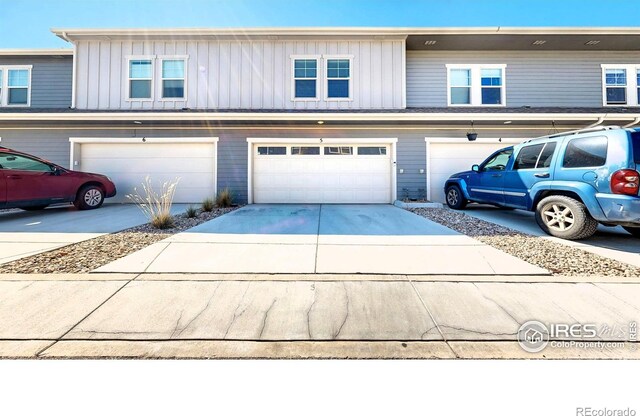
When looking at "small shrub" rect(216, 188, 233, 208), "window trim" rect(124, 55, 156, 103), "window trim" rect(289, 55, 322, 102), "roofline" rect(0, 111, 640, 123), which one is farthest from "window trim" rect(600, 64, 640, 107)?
"window trim" rect(124, 55, 156, 103)

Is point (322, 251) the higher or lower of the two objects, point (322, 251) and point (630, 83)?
the lower

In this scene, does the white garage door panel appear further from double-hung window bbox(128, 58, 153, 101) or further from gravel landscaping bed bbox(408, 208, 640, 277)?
double-hung window bbox(128, 58, 153, 101)

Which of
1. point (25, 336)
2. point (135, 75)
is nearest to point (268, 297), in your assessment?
point (25, 336)

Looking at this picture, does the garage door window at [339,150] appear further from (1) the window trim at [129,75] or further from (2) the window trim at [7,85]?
(2) the window trim at [7,85]

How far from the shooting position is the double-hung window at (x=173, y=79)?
382 inches

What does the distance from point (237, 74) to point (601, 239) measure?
10834 mm

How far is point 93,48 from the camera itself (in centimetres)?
973

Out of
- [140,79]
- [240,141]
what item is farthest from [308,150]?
[140,79]

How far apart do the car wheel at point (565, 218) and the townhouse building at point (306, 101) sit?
4338 mm

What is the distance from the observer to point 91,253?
3.85 metres

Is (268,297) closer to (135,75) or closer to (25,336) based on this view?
(25,336)

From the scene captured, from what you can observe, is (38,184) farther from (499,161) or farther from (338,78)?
(499,161)

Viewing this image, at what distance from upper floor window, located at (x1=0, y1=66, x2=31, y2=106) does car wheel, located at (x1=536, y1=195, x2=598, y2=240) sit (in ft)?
55.0

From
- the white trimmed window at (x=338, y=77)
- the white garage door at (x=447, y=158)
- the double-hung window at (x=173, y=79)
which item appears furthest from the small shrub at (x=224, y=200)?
the white garage door at (x=447, y=158)
